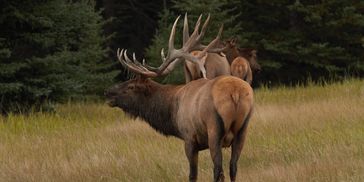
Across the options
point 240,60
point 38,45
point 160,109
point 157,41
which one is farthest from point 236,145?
point 157,41

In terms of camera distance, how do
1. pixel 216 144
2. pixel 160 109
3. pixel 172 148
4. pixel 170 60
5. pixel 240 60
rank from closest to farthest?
pixel 216 144 → pixel 160 109 → pixel 170 60 → pixel 172 148 → pixel 240 60

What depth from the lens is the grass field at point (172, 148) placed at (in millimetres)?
6965

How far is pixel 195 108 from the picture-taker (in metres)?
6.22

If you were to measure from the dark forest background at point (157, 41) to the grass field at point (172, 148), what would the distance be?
123cm

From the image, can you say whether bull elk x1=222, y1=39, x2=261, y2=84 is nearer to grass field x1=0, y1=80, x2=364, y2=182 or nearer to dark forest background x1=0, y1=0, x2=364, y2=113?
grass field x1=0, y1=80, x2=364, y2=182

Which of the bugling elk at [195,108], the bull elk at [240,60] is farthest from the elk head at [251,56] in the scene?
the bugling elk at [195,108]

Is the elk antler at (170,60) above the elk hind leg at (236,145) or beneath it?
above

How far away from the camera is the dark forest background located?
13344mm

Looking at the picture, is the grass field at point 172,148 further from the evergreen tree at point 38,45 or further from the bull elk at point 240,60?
the evergreen tree at point 38,45

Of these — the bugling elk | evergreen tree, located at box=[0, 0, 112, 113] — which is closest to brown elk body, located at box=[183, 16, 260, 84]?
the bugling elk

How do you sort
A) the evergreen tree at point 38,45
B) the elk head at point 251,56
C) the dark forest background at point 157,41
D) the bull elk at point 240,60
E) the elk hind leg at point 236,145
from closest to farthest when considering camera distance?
the elk hind leg at point 236,145 < the evergreen tree at point 38,45 < the bull elk at point 240,60 < the dark forest background at point 157,41 < the elk head at point 251,56

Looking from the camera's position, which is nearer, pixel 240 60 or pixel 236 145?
pixel 236 145

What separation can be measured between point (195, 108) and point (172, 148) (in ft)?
8.24

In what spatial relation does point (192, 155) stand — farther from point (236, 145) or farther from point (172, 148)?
point (172, 148)
